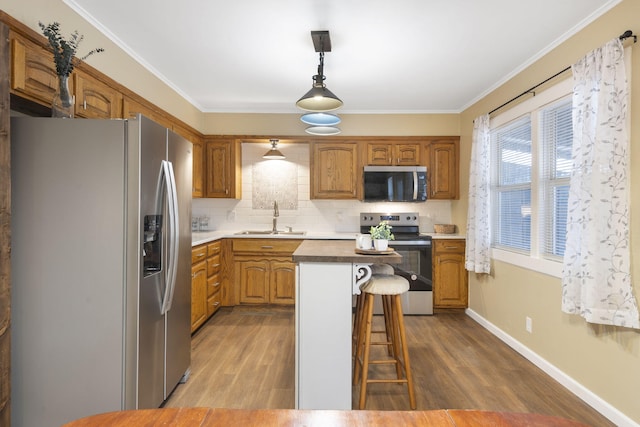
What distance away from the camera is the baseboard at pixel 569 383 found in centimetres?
210

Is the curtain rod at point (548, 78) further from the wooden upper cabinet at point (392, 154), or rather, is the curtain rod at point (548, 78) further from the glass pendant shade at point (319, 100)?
the glass pendant shade at point (319, 100)

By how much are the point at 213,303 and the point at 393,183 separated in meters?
2.64

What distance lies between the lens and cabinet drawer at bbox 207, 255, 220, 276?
3.82m

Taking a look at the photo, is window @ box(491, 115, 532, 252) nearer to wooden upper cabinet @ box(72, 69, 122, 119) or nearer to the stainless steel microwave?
the stainless steel microwave

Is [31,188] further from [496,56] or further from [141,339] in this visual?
[496,56]

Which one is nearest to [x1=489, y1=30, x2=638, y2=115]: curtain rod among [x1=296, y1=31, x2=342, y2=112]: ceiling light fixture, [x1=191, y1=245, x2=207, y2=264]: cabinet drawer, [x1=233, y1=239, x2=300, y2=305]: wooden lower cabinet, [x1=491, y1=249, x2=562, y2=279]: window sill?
[x1=491, y1=249, x2=562, y2=279]: window sill

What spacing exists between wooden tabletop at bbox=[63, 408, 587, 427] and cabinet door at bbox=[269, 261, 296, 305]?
3433mm

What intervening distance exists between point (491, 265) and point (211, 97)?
12.2ft

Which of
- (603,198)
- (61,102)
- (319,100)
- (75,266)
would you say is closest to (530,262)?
(603,198)

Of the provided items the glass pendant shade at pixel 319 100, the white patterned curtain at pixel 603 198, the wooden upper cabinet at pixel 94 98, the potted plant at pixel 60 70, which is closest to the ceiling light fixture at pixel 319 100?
the glass pendant shade at pixel 319 100

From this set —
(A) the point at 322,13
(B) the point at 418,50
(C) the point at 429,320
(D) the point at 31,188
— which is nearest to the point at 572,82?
Answer: (B) the point at 418,50

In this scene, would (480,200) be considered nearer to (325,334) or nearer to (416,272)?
(416,272)

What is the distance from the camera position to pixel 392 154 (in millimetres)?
4629

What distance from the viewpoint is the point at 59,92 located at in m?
1.88
